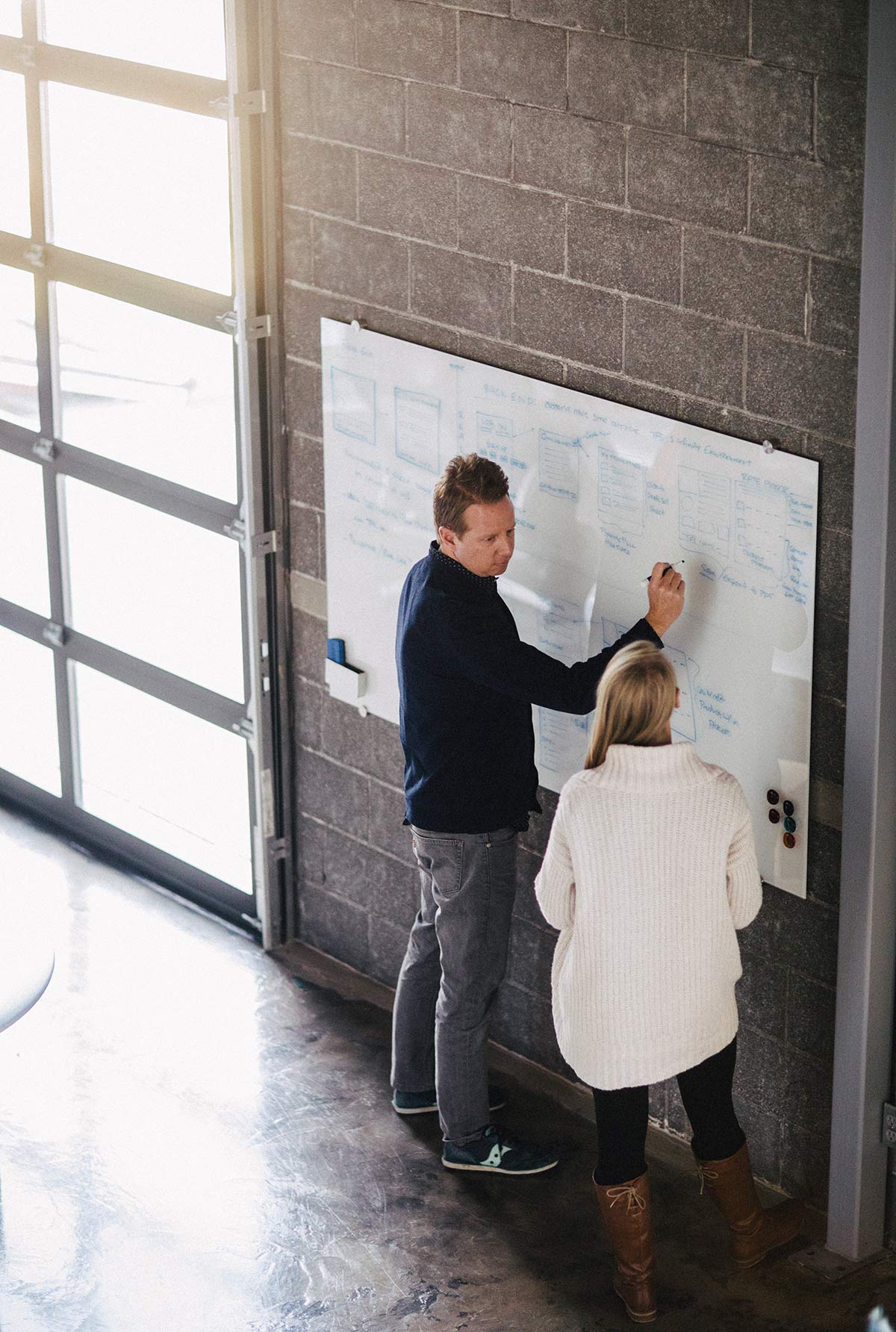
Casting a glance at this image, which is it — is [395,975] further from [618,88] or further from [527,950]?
[618,88]

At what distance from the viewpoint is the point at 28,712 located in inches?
247

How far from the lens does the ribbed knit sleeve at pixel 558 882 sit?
11.5ft

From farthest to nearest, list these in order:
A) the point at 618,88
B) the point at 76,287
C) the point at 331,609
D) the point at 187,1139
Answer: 1. the point at 76,287
2. the point at 331,609
3. the point at 187,1139
4. the point at 618,88

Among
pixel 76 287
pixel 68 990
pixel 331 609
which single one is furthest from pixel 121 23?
pixel 68 990

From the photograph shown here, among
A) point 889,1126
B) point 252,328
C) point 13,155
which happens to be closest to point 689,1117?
point 889,1126

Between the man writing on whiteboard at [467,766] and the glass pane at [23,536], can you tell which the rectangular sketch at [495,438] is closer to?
the man writing on whiteboard at [467,766]

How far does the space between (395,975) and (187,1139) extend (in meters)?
0.86

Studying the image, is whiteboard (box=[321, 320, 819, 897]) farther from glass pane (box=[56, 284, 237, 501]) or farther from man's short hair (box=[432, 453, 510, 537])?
glass pane (box=[56, 284, 237, 501])

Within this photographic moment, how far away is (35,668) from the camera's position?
615cm

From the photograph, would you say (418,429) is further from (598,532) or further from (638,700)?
(638,700)

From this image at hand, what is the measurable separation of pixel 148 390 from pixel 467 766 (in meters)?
1.87

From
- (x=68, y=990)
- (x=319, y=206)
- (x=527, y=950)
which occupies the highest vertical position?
(x=319, y=206)

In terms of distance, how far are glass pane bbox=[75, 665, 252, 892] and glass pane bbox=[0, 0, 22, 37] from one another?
1981 millimetres

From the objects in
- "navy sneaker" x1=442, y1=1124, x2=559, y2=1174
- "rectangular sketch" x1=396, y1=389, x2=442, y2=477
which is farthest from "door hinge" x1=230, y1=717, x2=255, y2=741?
"navy sneaker" x1=442, y1=1124, x2=559, y2=1174
